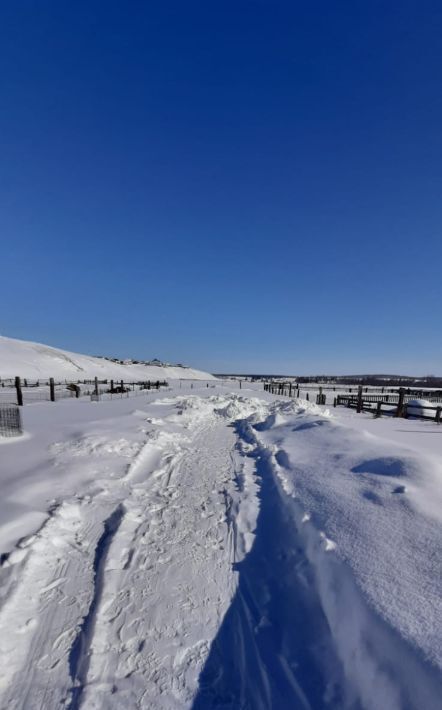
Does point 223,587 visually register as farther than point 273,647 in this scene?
Yes

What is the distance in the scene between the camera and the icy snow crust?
2.51 meters

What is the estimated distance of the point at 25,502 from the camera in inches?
210

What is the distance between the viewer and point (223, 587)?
12.1ft

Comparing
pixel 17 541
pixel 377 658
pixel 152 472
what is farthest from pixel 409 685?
pixel 152 472

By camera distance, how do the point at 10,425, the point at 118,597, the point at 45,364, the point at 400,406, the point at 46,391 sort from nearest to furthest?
the point at 118,597, the point at 10,425, the point at 400,406, the point at 46,391, the point at 45,364

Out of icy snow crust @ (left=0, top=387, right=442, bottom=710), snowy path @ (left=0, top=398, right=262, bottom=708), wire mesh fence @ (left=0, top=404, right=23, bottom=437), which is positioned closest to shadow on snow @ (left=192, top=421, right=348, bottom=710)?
icy snow crust @ (left=0, top=387, right=442, bottom=710)

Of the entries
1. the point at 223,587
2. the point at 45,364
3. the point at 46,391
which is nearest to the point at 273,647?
the point at 223,587

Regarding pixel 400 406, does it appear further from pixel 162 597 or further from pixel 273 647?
pixel 162 597

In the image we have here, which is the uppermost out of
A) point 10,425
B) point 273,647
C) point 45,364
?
point 45,364

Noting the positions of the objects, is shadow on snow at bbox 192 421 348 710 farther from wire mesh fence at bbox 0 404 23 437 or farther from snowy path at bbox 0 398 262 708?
wire mesh fence at bbox 0 404 23 437

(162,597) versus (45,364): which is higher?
(45,364)

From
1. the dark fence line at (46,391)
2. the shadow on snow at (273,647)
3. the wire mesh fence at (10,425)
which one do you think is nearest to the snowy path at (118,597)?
the shadow on snow at (273,647)

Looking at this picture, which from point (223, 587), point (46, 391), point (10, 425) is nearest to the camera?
point (223, 587)

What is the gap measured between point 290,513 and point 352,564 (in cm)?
177
